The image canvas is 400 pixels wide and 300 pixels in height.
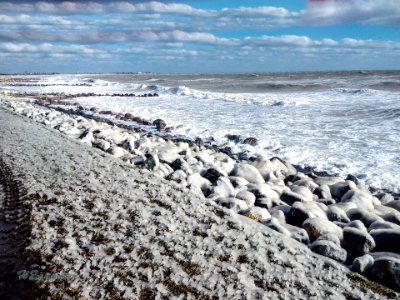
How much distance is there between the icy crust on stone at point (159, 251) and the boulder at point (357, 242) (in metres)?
0.64

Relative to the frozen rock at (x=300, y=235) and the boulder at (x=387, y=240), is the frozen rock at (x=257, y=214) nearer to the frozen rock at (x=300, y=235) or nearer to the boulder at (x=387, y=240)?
the frozen rock at (x=300, y=235)

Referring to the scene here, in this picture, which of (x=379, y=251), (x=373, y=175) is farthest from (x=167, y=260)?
(x=373, y=175)

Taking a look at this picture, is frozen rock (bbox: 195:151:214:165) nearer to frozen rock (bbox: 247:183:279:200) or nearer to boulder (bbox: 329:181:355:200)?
frozen rock (bbox: 247:183:279:200)

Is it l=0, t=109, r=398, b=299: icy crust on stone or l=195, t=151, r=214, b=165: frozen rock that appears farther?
l=195, t=151, r=214, b=165: frozen rock

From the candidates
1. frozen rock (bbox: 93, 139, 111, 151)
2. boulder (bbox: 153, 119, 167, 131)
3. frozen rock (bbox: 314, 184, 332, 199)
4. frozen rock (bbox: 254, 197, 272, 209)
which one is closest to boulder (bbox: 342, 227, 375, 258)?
frozen rock (bbox: 254, 197, 272, 209)

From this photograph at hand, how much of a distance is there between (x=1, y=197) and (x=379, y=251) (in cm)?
381

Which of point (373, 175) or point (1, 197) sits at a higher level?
point (1, 197)

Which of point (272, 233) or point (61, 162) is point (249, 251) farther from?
point (61, 162)

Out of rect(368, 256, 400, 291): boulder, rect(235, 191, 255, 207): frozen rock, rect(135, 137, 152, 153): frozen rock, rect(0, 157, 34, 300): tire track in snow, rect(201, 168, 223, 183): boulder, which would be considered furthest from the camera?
rect(135, 137, 152, 153): frozen rock

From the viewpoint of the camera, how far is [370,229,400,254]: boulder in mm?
3701

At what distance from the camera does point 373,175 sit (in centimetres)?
761

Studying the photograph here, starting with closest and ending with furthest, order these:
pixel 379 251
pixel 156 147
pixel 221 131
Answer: pixel 379 251 < pixel 156 147 < pixel 221 131

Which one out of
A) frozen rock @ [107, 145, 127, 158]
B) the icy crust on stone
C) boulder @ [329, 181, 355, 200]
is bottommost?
boulder @ [329, 181, 355, 200]

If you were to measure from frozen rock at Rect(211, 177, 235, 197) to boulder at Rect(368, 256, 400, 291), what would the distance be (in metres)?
2.40
